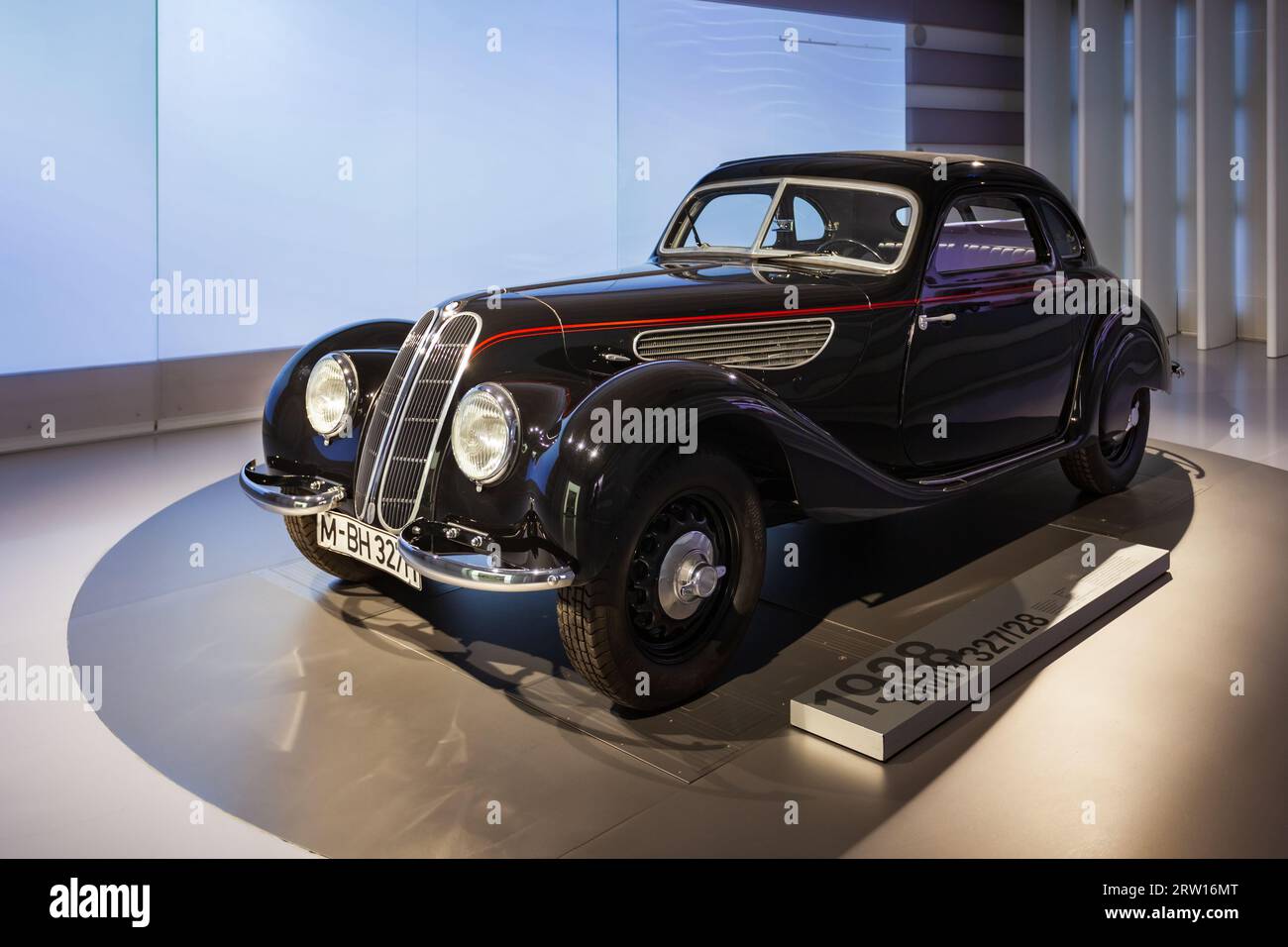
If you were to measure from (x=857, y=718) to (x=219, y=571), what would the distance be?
2548 mm

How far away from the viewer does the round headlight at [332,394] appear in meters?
3.75

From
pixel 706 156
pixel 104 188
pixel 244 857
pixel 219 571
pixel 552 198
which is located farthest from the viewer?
pixel 706 156

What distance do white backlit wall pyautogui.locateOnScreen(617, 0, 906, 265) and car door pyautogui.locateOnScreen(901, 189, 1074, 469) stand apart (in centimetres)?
417

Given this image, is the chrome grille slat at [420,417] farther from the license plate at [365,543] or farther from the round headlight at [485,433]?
the round headlight at [485,433]

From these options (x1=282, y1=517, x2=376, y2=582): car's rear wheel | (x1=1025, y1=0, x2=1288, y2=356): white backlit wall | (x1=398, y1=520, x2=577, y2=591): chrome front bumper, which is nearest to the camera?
(x1=398, y1=520, x2=577, y2=591): chrome front bumper

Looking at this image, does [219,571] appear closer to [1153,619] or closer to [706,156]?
[1153,619]

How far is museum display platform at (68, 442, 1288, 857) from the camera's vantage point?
264 centimetres

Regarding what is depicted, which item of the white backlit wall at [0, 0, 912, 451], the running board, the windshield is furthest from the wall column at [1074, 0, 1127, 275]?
the windshield

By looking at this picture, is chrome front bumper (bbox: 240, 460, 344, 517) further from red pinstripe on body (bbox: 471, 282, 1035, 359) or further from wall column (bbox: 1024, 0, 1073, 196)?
wall column (bbox: 1024, 0, 1073, 196)

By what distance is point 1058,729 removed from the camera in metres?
3.12

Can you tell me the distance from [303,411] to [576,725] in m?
1.51

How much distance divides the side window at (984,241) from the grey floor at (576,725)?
1.12m

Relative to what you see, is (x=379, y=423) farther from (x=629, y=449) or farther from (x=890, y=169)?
(x=890, y=169)
